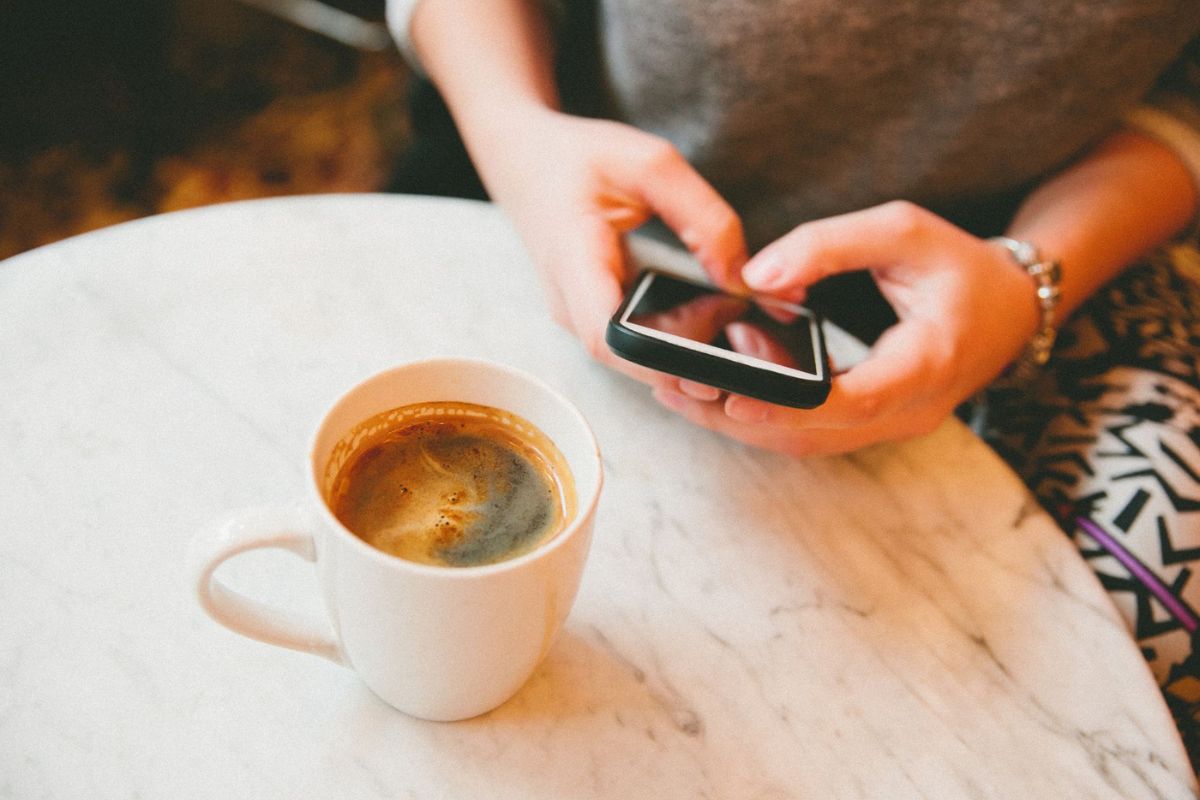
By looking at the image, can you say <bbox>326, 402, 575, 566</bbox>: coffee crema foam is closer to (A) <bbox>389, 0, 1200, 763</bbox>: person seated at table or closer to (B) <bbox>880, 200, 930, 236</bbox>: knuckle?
(A) <bbox>389, 0, 1200, 763</bbox>: person seated at table

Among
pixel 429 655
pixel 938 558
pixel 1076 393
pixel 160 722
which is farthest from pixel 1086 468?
pixel 160 722

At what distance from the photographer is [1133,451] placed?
67 cm

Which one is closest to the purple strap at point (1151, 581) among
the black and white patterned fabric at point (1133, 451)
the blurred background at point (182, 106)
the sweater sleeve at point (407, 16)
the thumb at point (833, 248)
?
the black and white patterned fabric at point (1133, 451)

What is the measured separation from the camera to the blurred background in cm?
154

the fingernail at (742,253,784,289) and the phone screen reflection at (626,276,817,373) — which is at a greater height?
the fingernail at (742,253,784,289)

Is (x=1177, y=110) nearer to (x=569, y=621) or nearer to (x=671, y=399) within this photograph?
(x=671, y=399)

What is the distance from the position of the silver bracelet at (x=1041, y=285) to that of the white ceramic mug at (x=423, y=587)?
52 cm

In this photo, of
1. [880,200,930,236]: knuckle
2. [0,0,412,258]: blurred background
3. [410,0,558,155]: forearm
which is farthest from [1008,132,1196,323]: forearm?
[0,0,412,258]: blurred background

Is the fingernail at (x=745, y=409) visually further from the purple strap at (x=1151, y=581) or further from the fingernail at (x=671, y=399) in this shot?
the purple strap at (x=1151, y=581)

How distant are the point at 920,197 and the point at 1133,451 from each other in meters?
0.33

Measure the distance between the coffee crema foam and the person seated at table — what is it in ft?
0.49

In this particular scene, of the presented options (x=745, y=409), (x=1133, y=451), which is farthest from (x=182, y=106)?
(x=1133, y=451)

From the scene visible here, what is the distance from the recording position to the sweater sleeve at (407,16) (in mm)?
797

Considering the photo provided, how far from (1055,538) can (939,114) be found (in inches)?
16.5
